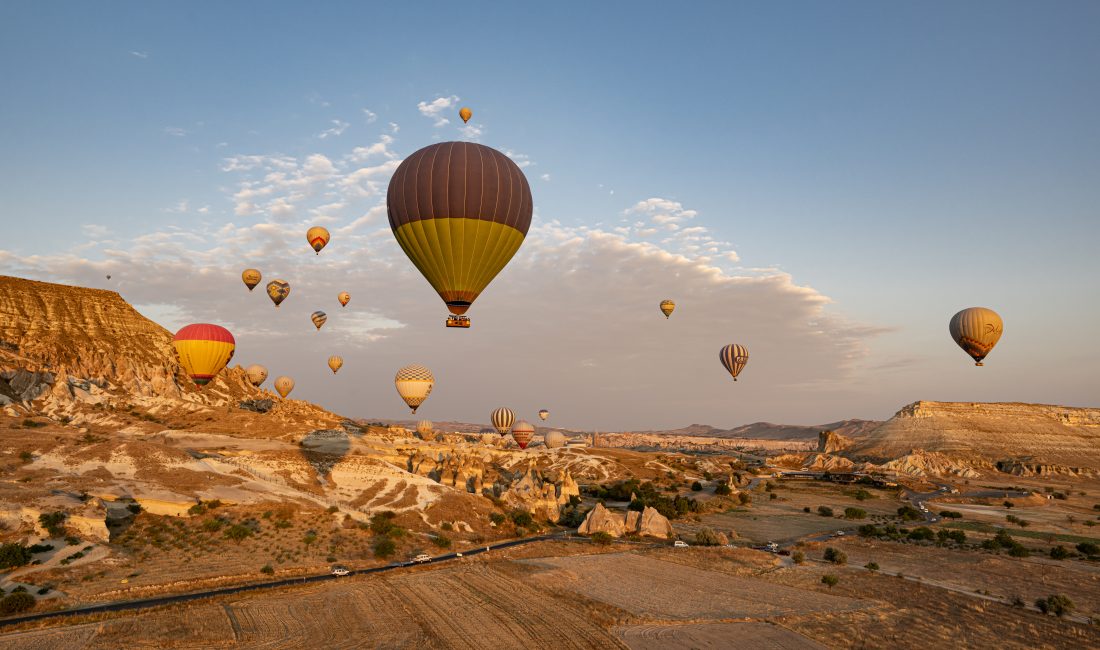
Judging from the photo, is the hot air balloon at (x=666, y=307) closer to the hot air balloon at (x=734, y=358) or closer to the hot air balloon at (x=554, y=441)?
the hot air balloon at (x=734, y=358)

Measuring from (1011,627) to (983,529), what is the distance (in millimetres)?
36230

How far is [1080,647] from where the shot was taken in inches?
950

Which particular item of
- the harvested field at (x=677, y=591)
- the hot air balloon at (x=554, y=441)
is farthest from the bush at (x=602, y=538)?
the hot air balloon at (x=554, y=441)

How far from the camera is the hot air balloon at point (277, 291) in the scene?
93000 millimetres

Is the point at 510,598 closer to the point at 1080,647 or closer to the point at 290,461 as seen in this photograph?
the point at 1080,647

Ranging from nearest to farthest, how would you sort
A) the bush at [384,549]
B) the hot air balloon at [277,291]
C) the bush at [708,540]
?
the bush at [384,549], the bush at [708,540], the hot air balloon at [277,291]

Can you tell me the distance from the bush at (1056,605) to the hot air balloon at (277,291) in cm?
9415

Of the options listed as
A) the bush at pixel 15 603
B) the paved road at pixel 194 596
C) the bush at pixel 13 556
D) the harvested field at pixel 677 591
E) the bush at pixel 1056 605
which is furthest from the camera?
the bush at pixel 13 556

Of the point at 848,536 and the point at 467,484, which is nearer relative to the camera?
the point at 848,536

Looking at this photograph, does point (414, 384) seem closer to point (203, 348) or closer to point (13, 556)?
point (203, 348)

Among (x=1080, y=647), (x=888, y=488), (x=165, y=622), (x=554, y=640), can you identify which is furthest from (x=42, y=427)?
(x=888, y=488)

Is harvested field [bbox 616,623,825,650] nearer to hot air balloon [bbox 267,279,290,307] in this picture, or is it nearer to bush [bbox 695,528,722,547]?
bush [bbox 695,528,722,547]

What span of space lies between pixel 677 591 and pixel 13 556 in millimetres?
36763

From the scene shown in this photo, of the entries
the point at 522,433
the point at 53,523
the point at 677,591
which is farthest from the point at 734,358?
the point at 53,523
